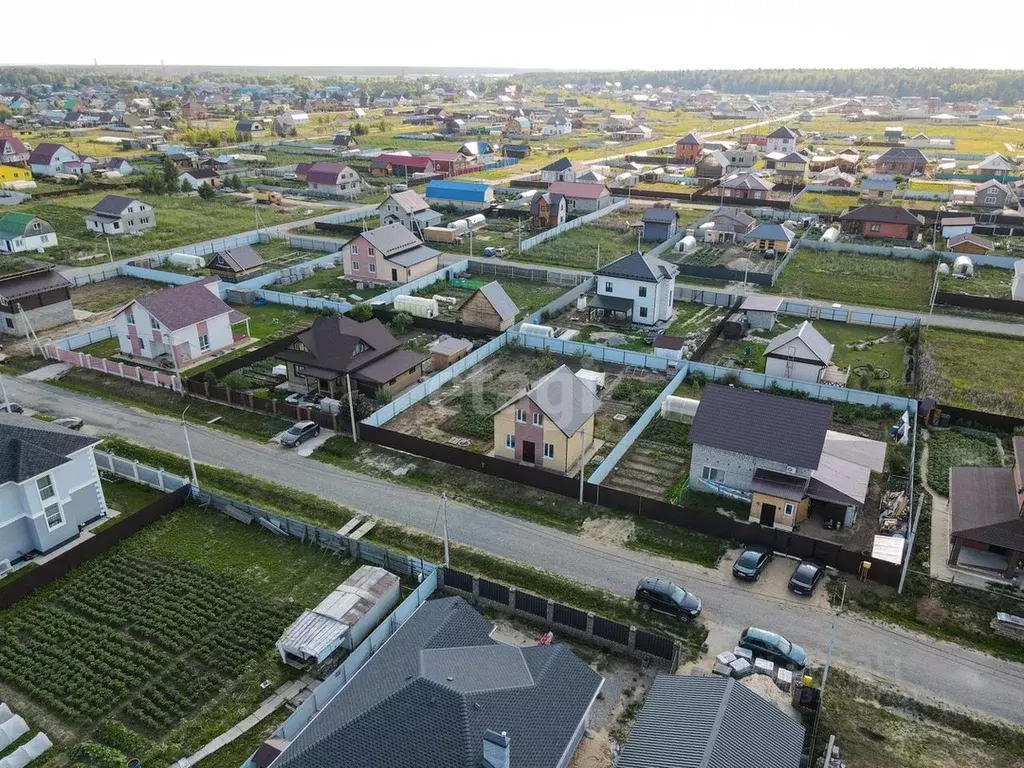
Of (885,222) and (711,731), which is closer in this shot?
(711,731)

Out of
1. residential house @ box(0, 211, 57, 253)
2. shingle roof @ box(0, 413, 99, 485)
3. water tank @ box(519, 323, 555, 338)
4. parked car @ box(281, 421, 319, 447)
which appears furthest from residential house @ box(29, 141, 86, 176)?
shingle roof @ box(0, 413, 99, 485)

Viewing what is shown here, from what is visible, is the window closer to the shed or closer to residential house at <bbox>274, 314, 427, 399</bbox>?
the shed

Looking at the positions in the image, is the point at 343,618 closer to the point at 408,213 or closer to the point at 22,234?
the point at 408,213

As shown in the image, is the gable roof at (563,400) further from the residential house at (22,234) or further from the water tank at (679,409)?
the residential house at (22,234)

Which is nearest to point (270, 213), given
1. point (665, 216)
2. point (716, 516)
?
point (665, 216)

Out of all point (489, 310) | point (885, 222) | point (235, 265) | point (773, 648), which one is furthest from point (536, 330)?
point (885, 222)

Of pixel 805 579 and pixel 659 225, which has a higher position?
pixel 659 225

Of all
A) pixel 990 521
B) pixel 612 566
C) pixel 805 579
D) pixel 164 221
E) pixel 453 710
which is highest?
pixel 164 221
